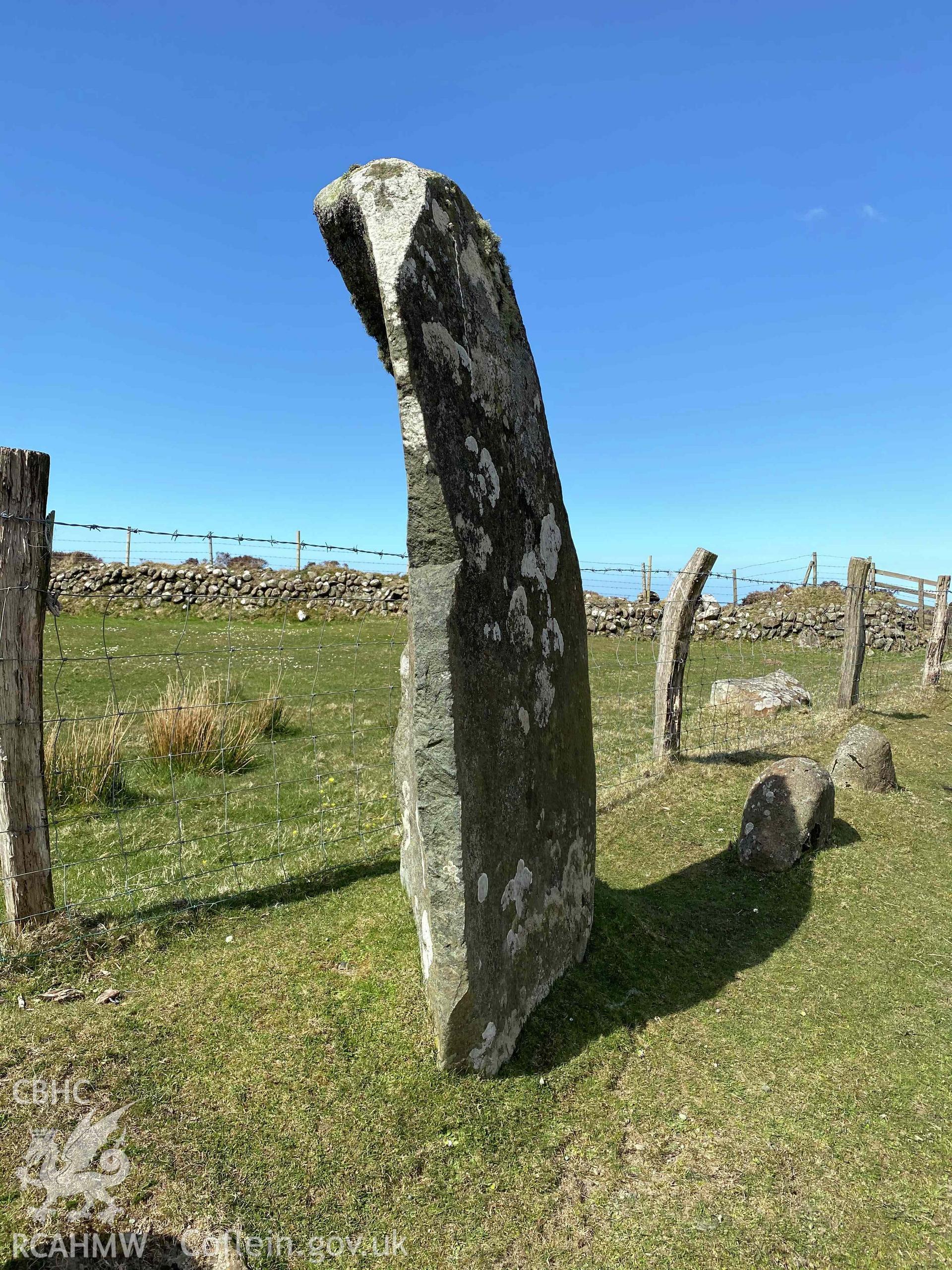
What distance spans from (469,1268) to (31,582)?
375 cm

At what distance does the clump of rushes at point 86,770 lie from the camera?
6.84 m

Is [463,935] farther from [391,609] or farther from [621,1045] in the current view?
[391,609]

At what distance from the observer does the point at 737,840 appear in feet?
20.5

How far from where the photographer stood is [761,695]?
11.5 meters

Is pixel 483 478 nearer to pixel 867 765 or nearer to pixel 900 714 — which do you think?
pixel 867 765

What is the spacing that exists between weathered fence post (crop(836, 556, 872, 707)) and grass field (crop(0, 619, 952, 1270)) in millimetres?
5361

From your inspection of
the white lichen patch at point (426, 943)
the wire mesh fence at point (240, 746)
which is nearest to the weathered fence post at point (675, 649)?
the wire mesh fence at point (240, 746)

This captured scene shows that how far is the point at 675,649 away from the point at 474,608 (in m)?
5.51

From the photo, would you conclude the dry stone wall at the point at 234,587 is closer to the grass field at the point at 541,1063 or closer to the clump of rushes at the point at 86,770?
the clump of rushes at the point at 86,770

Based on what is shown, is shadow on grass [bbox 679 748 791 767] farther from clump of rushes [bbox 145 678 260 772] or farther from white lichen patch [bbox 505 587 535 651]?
white lichen patch [bbox 505 587 535 651]

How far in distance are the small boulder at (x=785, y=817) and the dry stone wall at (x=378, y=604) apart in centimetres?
1711

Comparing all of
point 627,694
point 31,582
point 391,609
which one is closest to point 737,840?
point 31,582

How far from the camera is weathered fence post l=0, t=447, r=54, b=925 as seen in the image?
3.98m

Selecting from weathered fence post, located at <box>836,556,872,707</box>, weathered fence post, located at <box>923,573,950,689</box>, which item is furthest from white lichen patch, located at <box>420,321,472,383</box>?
weathered fence post, located at <box>923,573,950,689</box>
